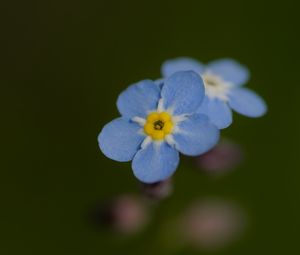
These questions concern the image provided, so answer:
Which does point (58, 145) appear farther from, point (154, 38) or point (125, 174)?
point (154, 38)

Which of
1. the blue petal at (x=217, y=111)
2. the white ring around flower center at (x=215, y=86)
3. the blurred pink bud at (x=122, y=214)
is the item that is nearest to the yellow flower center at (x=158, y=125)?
the blue petal at (x=217, y=111)

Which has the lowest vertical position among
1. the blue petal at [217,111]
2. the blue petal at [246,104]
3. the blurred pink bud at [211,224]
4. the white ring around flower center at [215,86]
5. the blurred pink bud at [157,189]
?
the blurred pink bud at [211,224]

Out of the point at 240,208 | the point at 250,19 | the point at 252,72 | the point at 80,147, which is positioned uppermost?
the point at 250,19

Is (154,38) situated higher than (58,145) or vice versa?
(154,38)

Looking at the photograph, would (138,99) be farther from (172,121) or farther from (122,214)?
(122,214)

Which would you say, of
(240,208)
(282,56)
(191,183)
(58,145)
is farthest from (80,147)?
(282,56)

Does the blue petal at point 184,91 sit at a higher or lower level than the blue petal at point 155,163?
higher

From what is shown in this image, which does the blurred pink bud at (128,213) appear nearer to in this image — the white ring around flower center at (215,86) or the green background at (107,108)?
the green background at (107,108)

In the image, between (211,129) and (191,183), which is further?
(191,183)

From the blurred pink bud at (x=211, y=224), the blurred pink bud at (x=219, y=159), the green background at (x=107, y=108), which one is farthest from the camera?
the green background at (x=107, y=108)
